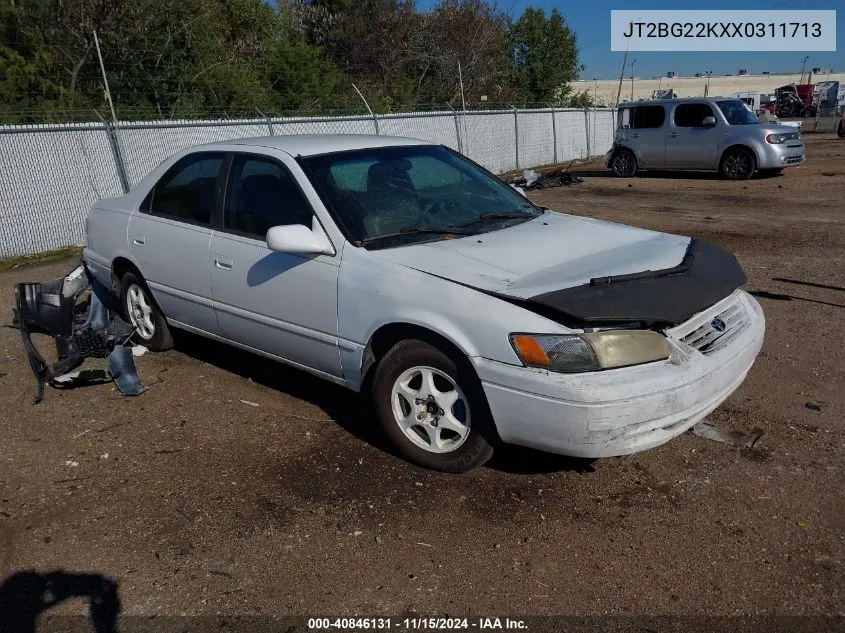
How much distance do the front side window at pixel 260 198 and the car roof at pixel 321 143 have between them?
15 centimetres

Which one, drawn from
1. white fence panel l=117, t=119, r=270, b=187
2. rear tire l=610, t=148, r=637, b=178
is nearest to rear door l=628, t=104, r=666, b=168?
rear tire l=610, t=148, r=637, b=178

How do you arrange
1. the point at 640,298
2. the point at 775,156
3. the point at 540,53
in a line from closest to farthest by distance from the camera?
the point at 640,298 < the point at 775,156 < the point at 540,53

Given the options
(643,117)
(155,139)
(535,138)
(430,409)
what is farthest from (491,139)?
(430,409)

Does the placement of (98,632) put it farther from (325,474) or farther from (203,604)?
(325,474)

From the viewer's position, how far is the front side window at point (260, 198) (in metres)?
4.07

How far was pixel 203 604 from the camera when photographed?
2727 millimetres

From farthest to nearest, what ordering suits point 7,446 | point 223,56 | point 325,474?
point 223,56 → point 7,446 → point 325,474

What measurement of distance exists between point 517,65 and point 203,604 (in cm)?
3659

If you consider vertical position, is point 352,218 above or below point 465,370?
above

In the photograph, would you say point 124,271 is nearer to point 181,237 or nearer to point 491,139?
point 181,237

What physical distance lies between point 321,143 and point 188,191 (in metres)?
1.03

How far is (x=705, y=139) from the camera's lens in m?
15.8

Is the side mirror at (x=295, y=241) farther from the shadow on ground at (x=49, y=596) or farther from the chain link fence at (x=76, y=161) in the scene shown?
the chain link fence at (x=76, y=161)

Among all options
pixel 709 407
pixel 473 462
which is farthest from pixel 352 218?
pixel 709 407
